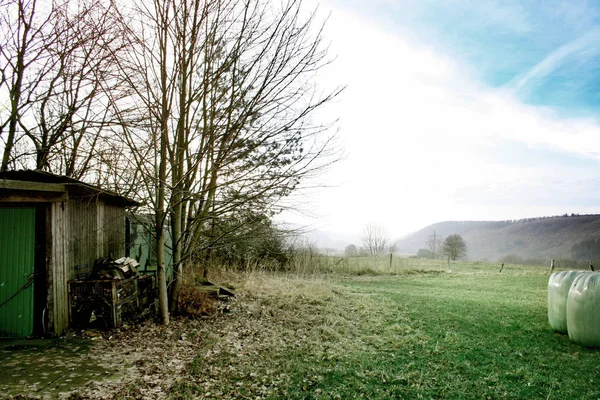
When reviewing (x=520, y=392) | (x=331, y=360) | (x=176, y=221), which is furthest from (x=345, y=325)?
(x=176, y=221)

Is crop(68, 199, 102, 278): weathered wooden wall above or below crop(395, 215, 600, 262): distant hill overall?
above

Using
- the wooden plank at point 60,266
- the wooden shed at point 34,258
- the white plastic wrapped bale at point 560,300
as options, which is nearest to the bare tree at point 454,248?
the white plastic wrapped bale at point 560,300

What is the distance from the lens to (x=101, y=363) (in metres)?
5.07

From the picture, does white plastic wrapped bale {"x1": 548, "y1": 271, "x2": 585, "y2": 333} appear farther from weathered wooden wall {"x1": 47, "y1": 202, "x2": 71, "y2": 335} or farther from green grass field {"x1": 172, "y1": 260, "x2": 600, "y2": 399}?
weathered wooden wall {"x1": 47, "y1": 202, "x2": 71, "y2": 335}

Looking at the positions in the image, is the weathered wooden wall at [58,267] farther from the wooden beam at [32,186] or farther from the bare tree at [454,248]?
the bare tree at [454,248]

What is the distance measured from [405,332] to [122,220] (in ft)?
23.3

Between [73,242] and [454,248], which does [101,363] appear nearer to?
[73,242]

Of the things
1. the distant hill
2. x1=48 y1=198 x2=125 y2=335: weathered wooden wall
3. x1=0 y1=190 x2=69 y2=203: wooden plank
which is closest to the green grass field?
x1=48 y1=198 x2=125 y2=335: weathered wooden wall

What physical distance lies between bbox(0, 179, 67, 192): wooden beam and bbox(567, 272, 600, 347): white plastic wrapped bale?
32.2 feet

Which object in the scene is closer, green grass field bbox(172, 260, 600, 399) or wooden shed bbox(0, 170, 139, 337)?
green grass field bbox(172, 260, 600, 399)

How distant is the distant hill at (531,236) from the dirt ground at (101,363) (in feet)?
211

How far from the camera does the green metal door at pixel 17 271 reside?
20.2 feet

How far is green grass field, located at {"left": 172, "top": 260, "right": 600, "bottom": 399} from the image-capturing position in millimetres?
4676

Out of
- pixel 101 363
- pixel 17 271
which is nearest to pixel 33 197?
pixel 17 271
